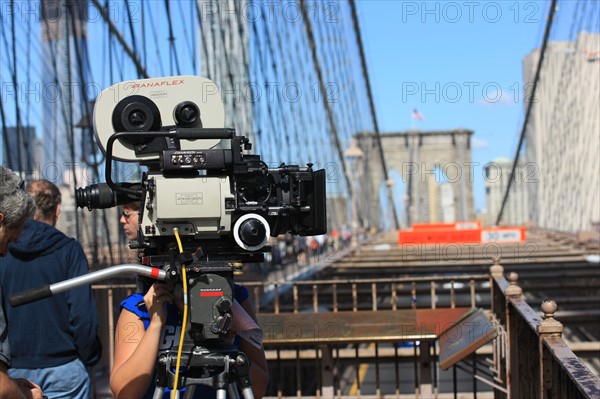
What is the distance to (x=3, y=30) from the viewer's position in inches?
369

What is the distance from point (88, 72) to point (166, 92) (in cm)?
937

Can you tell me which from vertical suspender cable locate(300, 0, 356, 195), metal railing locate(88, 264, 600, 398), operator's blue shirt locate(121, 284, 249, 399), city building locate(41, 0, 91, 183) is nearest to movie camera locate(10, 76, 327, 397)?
operator's blue shirt locate(121, 284, 249, 399)

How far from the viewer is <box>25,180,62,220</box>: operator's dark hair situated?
3.54 m

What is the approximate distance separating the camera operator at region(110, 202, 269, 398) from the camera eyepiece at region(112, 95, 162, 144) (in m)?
0.39

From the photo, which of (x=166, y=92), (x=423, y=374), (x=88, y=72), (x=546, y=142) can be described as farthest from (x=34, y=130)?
(x=546, y=142)

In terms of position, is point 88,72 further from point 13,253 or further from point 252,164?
point 252,164

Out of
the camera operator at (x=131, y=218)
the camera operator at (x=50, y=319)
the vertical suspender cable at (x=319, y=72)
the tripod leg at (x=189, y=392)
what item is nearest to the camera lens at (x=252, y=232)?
the tripod leg at (x=189, y=392)

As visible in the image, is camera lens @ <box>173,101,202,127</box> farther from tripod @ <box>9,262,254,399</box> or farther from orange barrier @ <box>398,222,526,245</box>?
orange barrier @ <box>398,222,526,245</box>

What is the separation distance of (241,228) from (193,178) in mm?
165

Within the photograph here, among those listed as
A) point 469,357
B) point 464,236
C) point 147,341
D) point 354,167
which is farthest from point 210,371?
point 354,167

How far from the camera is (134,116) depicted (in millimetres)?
2316

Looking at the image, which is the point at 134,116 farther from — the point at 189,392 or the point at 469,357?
the point at 469,357

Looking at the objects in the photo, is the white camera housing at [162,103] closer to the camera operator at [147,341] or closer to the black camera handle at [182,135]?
the black camera handle at [182,135]

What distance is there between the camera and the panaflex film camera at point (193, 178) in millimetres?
2141
